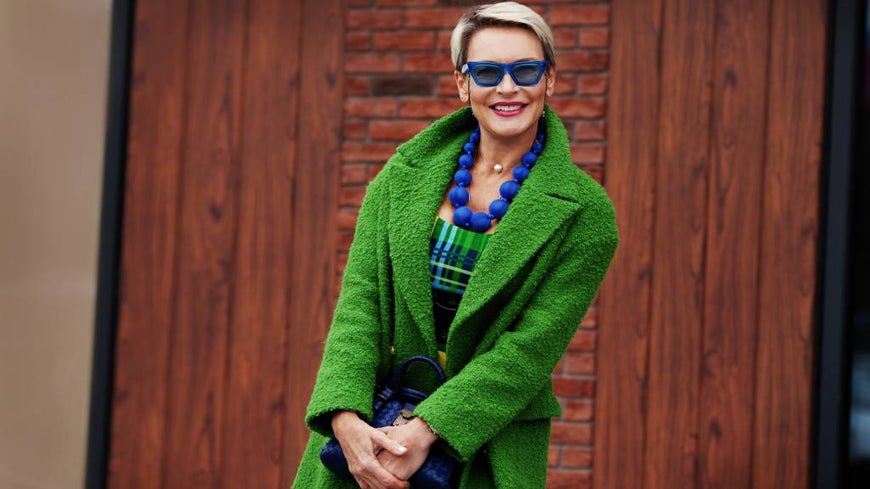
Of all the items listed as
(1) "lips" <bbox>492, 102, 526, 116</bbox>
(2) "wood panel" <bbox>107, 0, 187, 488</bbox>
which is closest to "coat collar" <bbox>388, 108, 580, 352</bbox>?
(1) "lips" <bbox>492, 102, 526, 116</bbox>

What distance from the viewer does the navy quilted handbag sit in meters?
2.34

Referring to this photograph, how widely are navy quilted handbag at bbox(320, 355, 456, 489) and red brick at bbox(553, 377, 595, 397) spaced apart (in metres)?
1.65

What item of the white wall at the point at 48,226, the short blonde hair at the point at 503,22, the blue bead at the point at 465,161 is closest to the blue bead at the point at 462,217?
the blue bead at the point at 465,161

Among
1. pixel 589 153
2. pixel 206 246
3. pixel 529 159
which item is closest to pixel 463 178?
pixel 529 159

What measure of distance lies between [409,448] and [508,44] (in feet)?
2.79

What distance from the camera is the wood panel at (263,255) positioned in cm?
434

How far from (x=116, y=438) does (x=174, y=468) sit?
0.86 feet

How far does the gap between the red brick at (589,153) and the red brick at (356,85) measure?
792mm

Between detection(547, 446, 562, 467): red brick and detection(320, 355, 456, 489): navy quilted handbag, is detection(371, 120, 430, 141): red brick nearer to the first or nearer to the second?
detection(547, 446, 562, 467): red brick

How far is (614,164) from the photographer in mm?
4055

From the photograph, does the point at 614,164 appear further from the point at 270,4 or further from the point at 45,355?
the point at 45,355

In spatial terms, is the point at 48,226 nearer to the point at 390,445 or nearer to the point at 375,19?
the point at 375,19

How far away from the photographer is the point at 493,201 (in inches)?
99.7

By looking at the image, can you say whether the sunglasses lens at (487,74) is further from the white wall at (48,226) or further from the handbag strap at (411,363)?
the white wall at (48,226)
